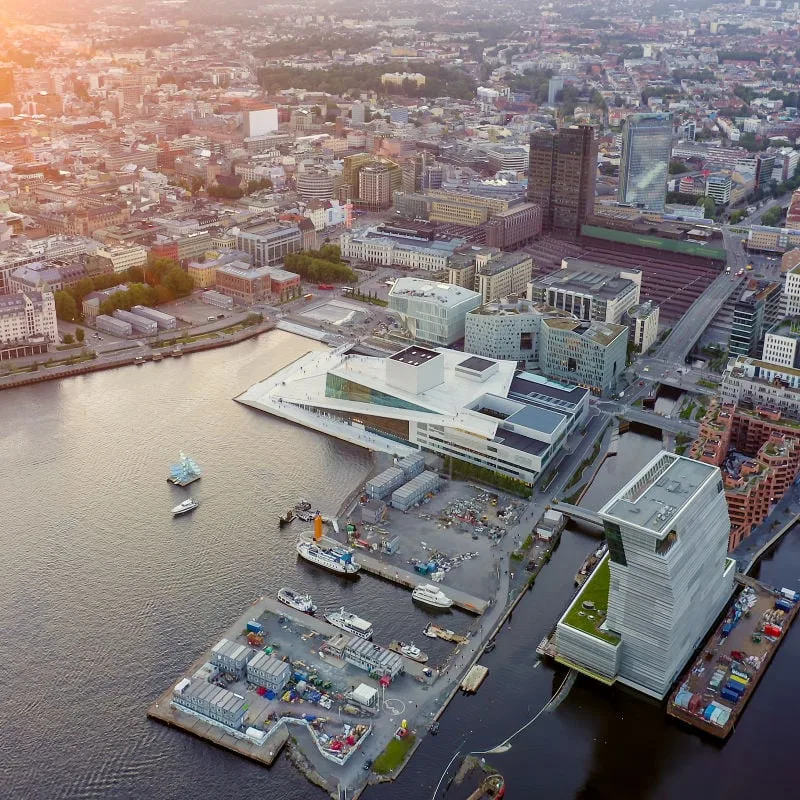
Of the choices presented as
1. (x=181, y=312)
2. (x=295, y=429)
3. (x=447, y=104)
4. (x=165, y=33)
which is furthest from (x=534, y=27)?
(x=295, y=429)

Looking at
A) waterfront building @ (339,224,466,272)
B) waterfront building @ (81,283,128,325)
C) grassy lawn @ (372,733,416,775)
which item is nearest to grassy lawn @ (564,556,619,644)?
grassy lawn @ (372,733,416,775)

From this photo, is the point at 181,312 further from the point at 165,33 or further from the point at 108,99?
the point at 165,33

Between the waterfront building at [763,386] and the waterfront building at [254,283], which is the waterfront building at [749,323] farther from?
the waterfront building at [254,283]

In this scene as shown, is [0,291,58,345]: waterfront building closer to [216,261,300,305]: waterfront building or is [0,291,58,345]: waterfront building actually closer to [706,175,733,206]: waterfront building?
[216,261,300,305]: waterfront building

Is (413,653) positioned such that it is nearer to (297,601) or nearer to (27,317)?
(297,601)

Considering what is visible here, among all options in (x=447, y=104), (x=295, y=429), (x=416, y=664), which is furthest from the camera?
(x=447, y=104)

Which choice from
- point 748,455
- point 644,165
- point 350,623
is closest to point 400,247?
point 644,165

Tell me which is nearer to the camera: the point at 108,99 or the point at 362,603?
the point at 362,603

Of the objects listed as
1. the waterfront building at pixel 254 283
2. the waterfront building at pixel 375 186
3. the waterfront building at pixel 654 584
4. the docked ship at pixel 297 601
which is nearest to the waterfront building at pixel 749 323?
the waterfront building at pixel 654 584
